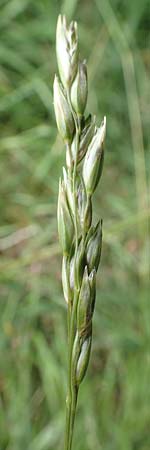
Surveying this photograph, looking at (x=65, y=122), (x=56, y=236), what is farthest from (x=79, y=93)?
(x=56, y=236)

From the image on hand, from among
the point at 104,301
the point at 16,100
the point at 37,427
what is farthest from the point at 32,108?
the point at 37,427

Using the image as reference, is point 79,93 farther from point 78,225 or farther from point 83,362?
point 83,362

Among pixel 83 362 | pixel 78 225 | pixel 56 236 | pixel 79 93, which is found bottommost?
pixel 83 362

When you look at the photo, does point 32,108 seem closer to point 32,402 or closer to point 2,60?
Result: point 2,60

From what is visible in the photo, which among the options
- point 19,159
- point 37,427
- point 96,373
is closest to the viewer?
point 37,427

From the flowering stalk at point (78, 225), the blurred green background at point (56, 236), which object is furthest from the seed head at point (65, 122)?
the blurred green background at point (56, 236)

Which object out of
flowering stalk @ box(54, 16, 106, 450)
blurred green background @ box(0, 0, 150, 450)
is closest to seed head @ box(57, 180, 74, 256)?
flowering stalk @ box(54, 16, 106, 450)

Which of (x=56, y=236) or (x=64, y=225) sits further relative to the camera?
(x=56, y=236)
